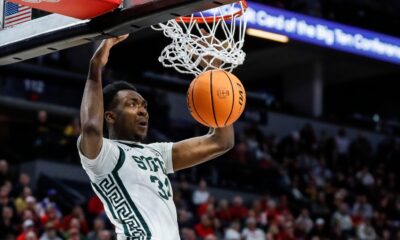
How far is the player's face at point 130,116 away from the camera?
18.9 ft

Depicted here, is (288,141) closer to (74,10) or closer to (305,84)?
(305,84)

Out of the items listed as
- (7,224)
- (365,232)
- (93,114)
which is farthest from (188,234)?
(93,114)

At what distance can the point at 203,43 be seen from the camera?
655 cm

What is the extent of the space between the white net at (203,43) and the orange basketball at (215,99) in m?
0.32

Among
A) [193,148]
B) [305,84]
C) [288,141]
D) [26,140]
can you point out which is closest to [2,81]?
[26,140]

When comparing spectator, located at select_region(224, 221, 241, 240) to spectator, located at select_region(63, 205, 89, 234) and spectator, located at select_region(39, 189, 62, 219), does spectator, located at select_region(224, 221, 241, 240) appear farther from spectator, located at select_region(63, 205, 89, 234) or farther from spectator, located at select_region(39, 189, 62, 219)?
spectator, located at select_region(39, 189, 62, 219)

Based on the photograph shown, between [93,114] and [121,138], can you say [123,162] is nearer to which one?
[121,138]

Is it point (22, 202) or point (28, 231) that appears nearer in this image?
point (28, 231)

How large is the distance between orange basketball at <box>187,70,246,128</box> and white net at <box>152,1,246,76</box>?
0.32 m

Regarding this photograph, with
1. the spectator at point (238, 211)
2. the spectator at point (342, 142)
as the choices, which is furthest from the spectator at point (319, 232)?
the spectator at point (342, 142)

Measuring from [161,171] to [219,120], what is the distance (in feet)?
1.91

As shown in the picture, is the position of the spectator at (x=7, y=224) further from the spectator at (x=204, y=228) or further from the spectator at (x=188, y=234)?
the spectator at (x=204, y=228)

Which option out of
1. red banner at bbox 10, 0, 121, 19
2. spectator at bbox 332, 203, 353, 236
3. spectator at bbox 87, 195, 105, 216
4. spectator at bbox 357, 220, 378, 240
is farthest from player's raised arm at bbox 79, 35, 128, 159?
spectator at bbox 357, 220, 378, 240

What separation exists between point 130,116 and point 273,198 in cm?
1304
